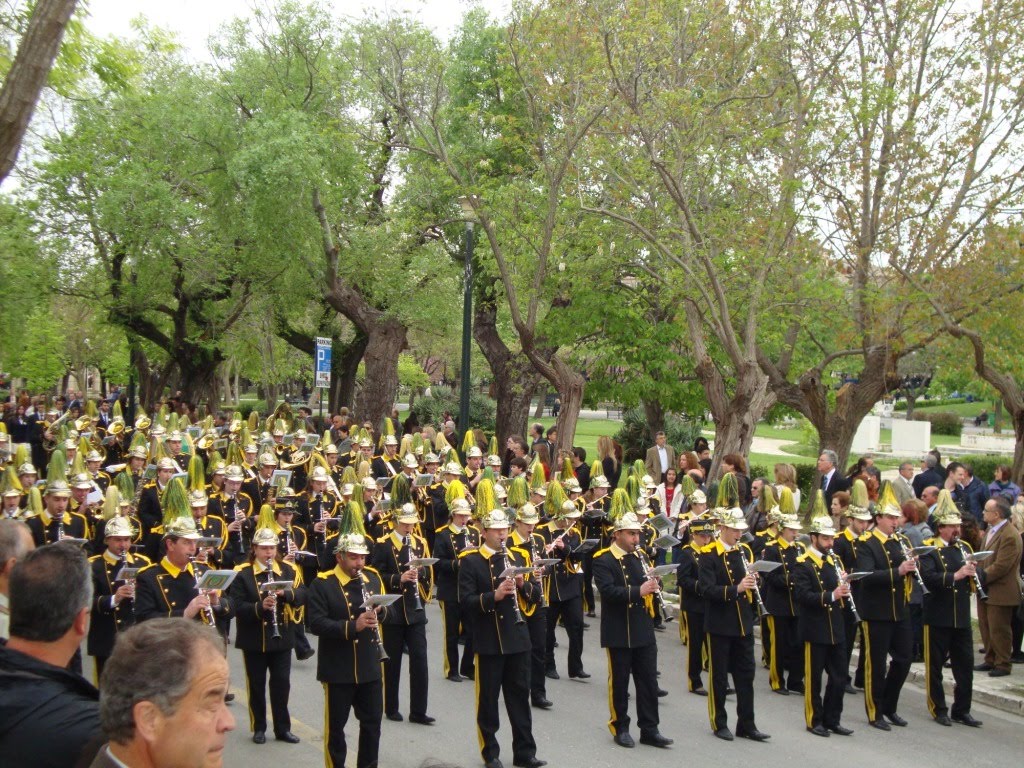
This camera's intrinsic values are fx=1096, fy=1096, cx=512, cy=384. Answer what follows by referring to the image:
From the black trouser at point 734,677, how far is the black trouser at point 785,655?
1716 mm

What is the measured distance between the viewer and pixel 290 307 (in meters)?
29.5

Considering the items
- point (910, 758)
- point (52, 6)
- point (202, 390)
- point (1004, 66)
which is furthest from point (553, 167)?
point (202, 390)

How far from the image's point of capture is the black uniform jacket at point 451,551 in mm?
10836

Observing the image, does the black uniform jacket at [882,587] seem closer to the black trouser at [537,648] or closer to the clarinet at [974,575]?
the clarinet at [974,575]

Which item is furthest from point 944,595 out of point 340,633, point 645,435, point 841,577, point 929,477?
point 645,435

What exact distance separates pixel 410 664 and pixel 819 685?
12.0 ft

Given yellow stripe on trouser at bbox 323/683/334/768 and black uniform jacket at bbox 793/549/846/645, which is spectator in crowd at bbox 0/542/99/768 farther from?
black uniform jacket at bbox 793/549/846/645

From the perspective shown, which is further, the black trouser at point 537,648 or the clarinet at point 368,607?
the black trouser at point 537,648

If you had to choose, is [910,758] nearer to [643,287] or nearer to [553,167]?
[553,167]

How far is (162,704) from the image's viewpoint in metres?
2.73

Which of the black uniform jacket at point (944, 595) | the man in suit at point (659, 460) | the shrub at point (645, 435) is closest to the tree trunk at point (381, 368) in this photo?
the shrub at point (645, 435)

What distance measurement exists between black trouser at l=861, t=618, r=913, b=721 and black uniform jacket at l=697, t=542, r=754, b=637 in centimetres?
119

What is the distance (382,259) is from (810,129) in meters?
13.9

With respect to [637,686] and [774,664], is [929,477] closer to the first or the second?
[774,664]
